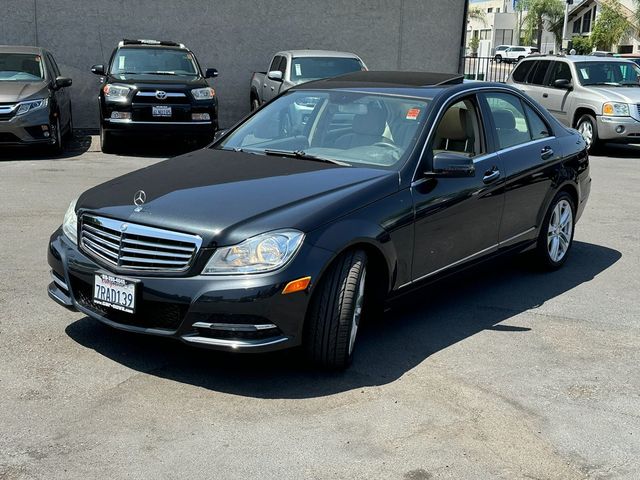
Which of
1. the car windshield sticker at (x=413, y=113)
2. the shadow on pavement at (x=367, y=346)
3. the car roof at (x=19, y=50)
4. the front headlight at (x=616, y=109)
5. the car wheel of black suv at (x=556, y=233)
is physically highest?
the car roof at (x=19, y=50)

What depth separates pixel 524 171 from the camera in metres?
6.58

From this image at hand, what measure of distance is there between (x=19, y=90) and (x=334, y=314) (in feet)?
32.9

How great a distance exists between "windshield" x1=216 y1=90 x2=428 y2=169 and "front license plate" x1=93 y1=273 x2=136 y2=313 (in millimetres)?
1623

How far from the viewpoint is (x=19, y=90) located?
1315 cm

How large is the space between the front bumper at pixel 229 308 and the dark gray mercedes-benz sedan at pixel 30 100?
911 centimetres

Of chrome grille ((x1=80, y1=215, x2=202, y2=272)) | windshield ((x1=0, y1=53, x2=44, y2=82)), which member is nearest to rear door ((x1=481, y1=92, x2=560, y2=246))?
chrome grille ((x1=80, y1=215, x2=202, y2=272))

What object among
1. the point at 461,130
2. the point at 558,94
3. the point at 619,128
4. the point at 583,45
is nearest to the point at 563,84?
the point at 558,94

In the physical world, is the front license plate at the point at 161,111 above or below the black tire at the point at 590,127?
above

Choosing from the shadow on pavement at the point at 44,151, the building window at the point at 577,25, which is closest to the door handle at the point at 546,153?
the shadow on pavement at the point at 44,151

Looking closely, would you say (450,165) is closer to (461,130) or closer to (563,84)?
(461,130)

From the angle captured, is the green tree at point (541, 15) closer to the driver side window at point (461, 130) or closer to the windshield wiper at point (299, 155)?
the driver side window at point (461, 130)

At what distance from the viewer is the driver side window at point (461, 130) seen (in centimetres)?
596

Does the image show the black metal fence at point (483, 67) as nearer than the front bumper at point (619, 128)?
No

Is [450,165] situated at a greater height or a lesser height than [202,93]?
greater
